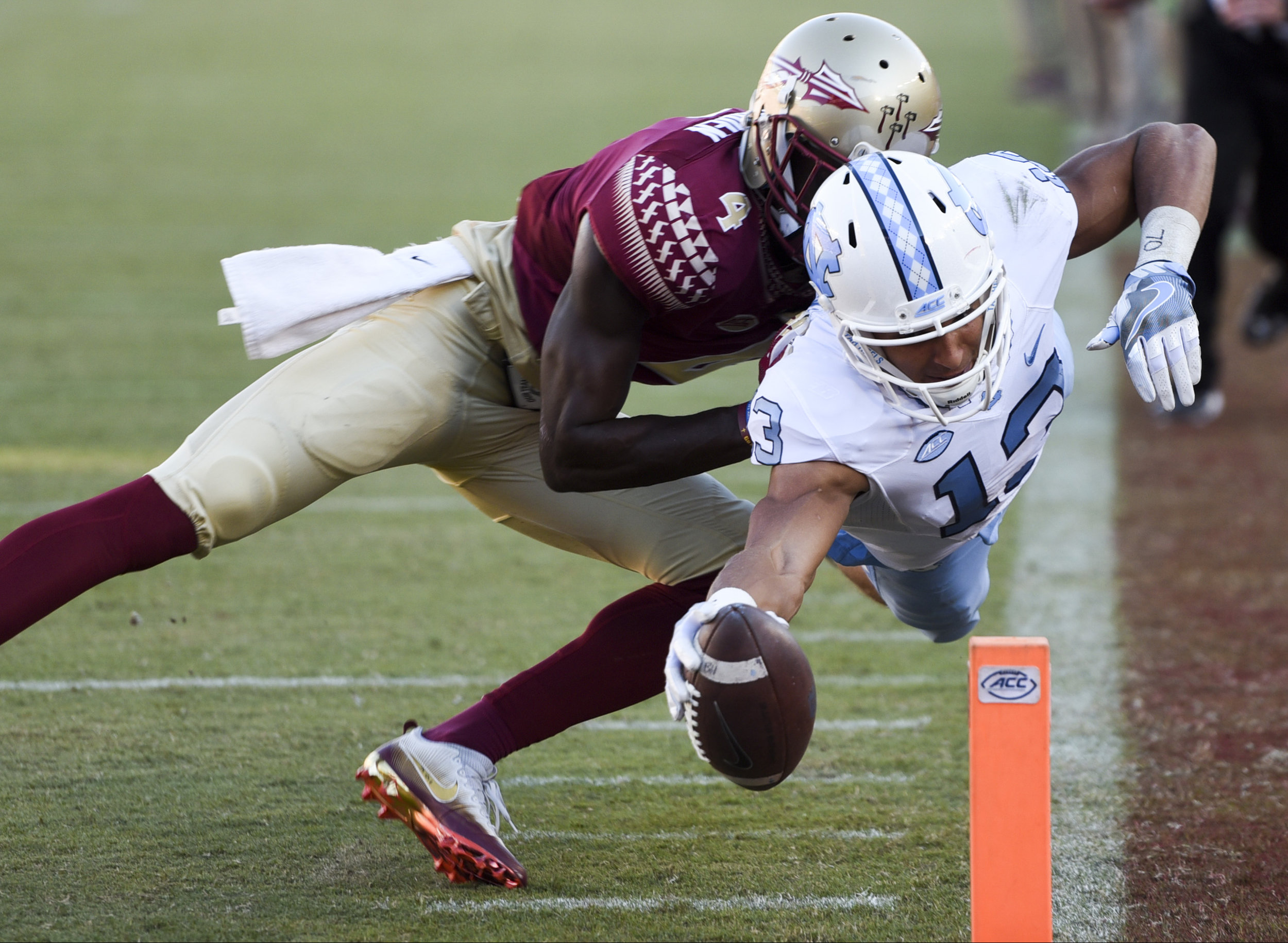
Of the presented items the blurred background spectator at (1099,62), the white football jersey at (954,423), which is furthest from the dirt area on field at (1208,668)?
the blurred background spectator at (1099,62)

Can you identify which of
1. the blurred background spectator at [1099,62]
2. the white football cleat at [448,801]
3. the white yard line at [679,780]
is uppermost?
the white football cleat at [448,801]

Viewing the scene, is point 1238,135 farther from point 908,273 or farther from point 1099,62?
point 1099,62

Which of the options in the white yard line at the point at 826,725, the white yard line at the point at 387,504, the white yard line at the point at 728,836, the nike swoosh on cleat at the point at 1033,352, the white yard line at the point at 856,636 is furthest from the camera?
the white yard line at the point at 387,504

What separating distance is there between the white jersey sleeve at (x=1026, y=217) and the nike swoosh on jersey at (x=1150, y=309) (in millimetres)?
154

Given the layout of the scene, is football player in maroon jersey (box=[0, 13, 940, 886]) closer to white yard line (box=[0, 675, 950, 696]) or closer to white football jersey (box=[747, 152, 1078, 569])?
white football jersey (box=[747, 152, 1078, 569])

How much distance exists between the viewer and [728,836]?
2766 millimetres

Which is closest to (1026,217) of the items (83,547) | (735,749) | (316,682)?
(735,749)

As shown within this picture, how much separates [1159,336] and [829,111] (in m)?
0.63

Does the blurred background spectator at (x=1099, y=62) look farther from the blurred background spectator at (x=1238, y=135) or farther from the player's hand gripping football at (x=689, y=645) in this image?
the player's hand gripping football at (x=689, y=645)

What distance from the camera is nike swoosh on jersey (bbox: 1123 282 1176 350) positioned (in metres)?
2.30

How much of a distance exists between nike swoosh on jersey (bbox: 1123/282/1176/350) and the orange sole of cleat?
1.27m

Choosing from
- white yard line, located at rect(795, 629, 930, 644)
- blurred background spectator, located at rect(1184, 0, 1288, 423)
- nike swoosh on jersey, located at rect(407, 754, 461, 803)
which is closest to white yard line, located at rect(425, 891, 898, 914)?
nike swoosh on jersey, located at rect(407, 754, 461, 803)

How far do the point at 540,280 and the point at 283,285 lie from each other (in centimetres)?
44

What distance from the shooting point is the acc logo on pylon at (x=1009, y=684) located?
1878 mm
